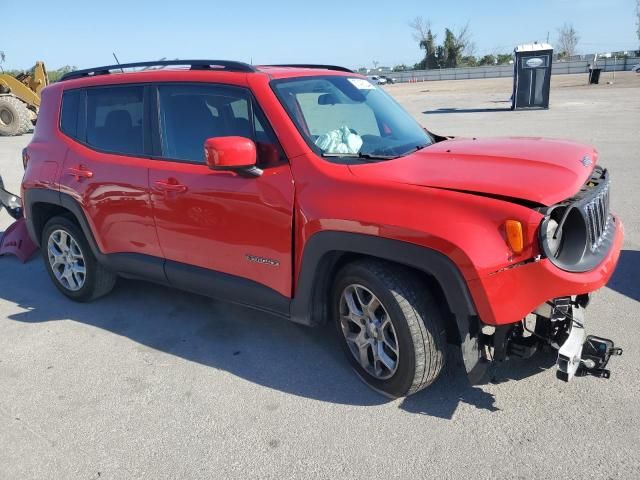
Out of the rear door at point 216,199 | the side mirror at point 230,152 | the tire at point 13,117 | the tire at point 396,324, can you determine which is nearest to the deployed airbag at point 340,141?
the rear door at point 216,199

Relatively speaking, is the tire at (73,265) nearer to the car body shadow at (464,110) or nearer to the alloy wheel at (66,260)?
the alloy wheel at (66,260)

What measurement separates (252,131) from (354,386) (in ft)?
5.44

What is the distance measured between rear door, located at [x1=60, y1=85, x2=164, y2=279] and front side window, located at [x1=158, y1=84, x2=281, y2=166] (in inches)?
8.8

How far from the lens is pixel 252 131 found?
3396 millimetres

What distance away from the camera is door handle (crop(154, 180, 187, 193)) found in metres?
3.62

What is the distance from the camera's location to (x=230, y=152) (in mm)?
3021

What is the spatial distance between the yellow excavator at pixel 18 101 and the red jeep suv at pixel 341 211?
15708 mm

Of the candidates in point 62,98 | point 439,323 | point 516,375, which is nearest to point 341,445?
point 439,323

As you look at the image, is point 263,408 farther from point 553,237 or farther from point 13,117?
point 13,117

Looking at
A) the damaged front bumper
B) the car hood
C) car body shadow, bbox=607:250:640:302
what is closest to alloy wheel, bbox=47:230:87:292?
the car hood

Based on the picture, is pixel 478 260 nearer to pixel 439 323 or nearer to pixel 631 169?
pixel 439 323

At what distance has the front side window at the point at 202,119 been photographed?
337 centimetres

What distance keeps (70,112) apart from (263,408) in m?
2.97

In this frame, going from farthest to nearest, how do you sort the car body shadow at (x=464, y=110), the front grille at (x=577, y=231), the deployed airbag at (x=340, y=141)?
the car body shadow at (x=464, y=110)
the deployed airbag at (x=340, y=141)
the front grille at (x=577, y=231)
